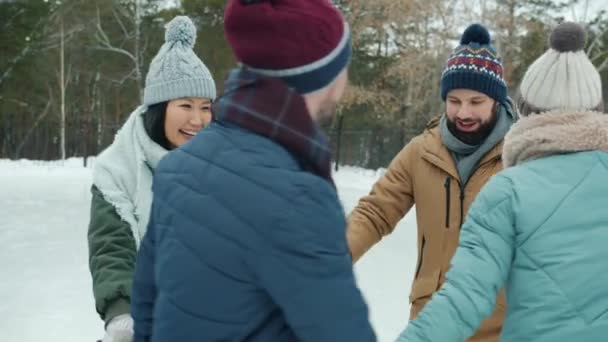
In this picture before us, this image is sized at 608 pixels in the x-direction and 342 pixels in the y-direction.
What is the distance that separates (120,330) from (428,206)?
1.04 m

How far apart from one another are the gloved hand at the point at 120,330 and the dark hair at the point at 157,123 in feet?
2.18

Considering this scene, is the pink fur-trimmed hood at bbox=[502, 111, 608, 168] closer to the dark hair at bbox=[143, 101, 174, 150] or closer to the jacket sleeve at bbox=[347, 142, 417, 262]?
the jacket sleeve at bbox=[347, 142, 417, 262]

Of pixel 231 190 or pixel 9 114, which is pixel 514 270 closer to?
pixel 231 190

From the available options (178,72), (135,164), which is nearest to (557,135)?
(135,164)

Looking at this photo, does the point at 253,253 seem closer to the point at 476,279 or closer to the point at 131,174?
the point at 476,279

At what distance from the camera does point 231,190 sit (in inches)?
39.4

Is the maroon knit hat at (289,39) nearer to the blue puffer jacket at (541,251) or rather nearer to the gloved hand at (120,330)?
the blue puffer jacket at (541,251)

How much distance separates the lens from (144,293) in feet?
4.06

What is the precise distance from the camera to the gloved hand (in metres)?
Answer: 1.70

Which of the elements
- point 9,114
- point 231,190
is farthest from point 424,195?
point 9,114

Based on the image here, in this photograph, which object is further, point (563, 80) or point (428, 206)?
point (428, 206)

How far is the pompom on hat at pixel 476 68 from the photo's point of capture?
2.28 m

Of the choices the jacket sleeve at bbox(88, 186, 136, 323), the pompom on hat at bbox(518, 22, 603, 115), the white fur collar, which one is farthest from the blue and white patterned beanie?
the pompom on hat at bbox(518, 22, 603, 115)

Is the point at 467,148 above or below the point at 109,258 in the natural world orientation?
above
